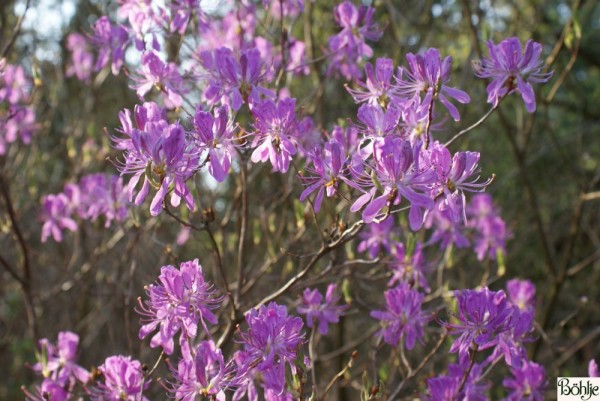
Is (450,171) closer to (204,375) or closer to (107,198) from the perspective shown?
(204,375)

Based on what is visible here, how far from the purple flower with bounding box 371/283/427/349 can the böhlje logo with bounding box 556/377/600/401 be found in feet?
1.95

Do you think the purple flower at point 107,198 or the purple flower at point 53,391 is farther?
the purple flower at point 107,198

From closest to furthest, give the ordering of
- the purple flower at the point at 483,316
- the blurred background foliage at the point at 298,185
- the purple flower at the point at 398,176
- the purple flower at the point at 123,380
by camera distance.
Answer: the purple flower at the point at 398,176 < the purple flower at the point at 483,316 < the purple flower at the point at 123,380 < the blurred background foliage at the point at 298,185

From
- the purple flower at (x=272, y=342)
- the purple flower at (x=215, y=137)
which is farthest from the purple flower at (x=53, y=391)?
the purple flower at (x=215, y=137)

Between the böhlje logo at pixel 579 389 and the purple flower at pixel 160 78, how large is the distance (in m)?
1.73

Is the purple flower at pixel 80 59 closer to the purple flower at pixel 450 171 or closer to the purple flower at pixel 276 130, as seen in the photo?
the purple flower at pixel 276 130

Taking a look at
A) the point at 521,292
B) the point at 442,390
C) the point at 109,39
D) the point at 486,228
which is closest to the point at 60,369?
the point at 109,39

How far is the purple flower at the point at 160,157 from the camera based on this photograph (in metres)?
1.85

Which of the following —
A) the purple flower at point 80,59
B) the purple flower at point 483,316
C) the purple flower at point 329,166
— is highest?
the purple flower at point 329,166

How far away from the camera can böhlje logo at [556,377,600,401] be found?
2.51 metres

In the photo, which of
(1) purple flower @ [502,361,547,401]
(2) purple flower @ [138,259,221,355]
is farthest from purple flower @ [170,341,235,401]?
(1) purple flower @ [502,361,547,401]

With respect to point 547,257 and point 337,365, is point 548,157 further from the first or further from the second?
point 337,365

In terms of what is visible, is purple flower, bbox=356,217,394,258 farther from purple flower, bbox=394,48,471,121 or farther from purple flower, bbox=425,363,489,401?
purple flower, bbox=394,48,471,121

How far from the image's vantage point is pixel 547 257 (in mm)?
4113
